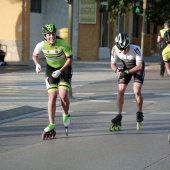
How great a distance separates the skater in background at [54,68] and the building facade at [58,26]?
2337cm

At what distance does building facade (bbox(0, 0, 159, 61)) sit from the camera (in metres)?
35.7

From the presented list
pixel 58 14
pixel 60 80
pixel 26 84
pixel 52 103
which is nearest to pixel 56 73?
pixel 60 80

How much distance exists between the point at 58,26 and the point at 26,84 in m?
17.3

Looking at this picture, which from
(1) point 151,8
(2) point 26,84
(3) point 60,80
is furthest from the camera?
(1) point 151,8

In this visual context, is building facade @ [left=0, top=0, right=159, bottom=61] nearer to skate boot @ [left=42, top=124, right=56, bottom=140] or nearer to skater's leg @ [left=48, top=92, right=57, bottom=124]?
skater's leg @ [left=48, top=92, right=57, bottom=124]

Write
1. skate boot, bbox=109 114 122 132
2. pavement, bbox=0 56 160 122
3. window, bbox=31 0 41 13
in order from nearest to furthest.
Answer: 1. skate boot, bbox=109 114 122 132
2. pavement, bbox=0 56 160 122
3. window, bbox=31 0 41 13

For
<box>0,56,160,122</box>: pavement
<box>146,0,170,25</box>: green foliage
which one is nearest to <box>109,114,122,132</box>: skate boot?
<box>0,56,160,122</box>: pavement

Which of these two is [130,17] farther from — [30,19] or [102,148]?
[102,148]

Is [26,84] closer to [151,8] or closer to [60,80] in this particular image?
[60,80]

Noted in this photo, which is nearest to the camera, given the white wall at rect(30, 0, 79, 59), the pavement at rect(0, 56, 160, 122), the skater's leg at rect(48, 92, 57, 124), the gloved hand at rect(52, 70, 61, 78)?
the gloved hand at rect(52, 70, 61, 78)

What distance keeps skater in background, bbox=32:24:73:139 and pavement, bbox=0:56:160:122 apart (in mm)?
2509

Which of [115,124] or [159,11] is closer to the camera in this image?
[115,124]

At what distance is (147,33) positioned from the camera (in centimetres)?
4978

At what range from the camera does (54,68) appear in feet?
39.8
